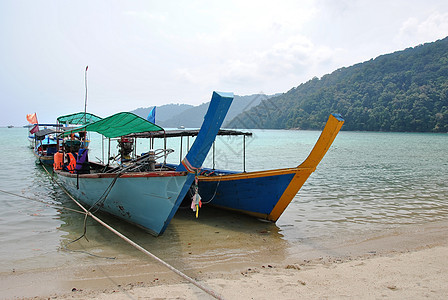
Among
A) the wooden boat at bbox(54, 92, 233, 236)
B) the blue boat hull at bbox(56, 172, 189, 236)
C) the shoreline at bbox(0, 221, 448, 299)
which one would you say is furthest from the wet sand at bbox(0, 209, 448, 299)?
the wooden boat at bbox(54, 92, 233, 236)

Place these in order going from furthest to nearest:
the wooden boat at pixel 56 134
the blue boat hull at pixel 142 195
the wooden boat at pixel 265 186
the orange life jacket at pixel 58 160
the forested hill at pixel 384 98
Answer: the forested hill at pixel 384 98
the wooden boat at pixel 56 134
the orange life jacket at pixel 58 160
the wooden boat at pixel 265 186
the blue boat hull at pixel 142 195

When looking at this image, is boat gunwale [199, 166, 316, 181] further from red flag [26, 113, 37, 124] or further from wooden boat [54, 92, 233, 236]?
red flag [26, 113, 37, 124]

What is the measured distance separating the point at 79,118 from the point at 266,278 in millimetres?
12014

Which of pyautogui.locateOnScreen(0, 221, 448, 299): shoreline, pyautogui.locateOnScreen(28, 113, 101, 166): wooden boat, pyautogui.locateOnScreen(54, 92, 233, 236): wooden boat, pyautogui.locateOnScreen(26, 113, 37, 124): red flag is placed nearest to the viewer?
pyautogui.locateOnScreen(0, 221, 448, 299): shoreline

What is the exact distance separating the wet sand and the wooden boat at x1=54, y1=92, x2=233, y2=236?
54 cm

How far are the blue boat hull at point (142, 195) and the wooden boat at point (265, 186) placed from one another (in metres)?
2.27

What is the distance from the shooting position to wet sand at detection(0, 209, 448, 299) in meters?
3.94

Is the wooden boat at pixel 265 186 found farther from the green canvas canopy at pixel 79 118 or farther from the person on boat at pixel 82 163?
the green canvas canopy at pixel 79 118

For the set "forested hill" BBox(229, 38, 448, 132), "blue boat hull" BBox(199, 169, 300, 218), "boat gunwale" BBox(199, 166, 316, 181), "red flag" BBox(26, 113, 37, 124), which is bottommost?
"blue boat hull" BBox(199, 169, 300, 218)

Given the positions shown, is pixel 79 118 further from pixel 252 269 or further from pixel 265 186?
pixel 252 269

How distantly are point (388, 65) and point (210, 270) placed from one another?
9855 cm

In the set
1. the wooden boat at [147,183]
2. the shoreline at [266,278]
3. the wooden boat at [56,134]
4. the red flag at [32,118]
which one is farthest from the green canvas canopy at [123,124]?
the red flag at [32,118]

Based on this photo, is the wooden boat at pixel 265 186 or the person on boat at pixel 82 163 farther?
the person on boat at pixel 82 163

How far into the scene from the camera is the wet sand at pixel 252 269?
394 centimetres
